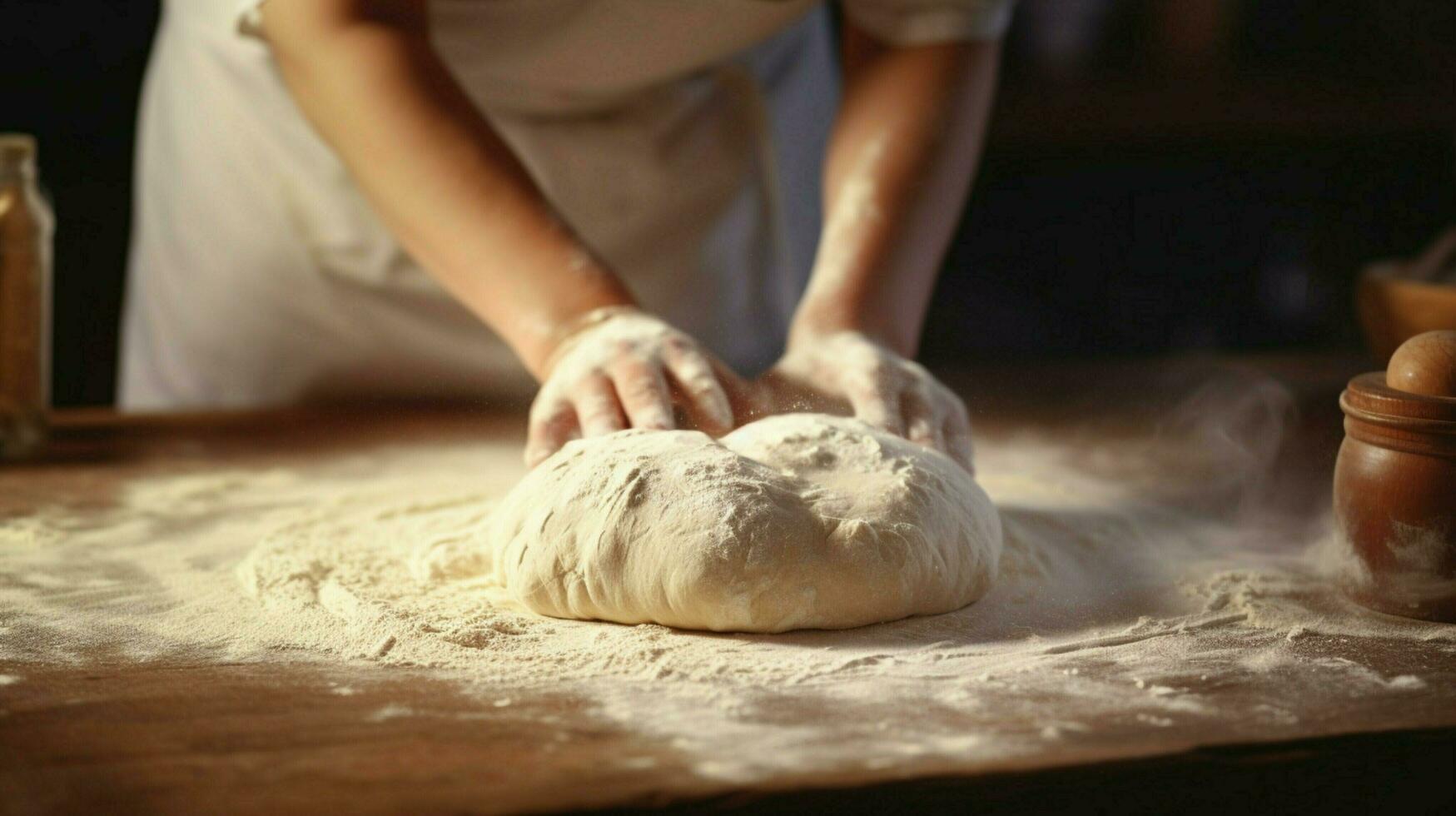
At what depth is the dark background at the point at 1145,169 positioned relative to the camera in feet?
8.62

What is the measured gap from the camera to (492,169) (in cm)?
134

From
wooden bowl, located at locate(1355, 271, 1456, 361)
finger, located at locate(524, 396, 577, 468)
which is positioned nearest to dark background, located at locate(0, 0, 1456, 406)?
wooden bowl, located at locate(1355, 271, 1456, 361)

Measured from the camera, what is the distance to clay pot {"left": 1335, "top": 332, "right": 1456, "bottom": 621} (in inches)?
38.1

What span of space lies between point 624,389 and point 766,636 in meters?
0.31

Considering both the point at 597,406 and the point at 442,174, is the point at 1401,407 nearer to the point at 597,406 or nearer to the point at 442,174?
the point at 597,406

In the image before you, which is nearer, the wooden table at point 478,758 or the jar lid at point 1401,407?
the wooden table at point 478,758

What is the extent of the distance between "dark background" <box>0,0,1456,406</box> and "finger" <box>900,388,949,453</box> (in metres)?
1.78

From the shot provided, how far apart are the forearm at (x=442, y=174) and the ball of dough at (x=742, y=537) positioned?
0.27 m

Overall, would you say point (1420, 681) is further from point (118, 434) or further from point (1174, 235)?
point (1174, 235)

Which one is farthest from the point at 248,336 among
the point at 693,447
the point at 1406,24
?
the point at 1406,24

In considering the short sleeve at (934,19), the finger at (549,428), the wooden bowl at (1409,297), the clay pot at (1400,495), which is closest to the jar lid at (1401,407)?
the clay pot at (1400,495)

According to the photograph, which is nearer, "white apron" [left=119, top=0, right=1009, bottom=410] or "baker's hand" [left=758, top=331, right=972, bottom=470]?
"baker's hand" [left=758, top=331, right=972, bottom=470]

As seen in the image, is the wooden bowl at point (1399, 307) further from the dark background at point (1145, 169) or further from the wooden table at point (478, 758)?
the dark background at point (1145, 169)

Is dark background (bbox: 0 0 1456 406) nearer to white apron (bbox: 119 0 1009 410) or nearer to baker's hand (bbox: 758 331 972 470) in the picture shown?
white apron (bbox: 119 0 1009 410)
